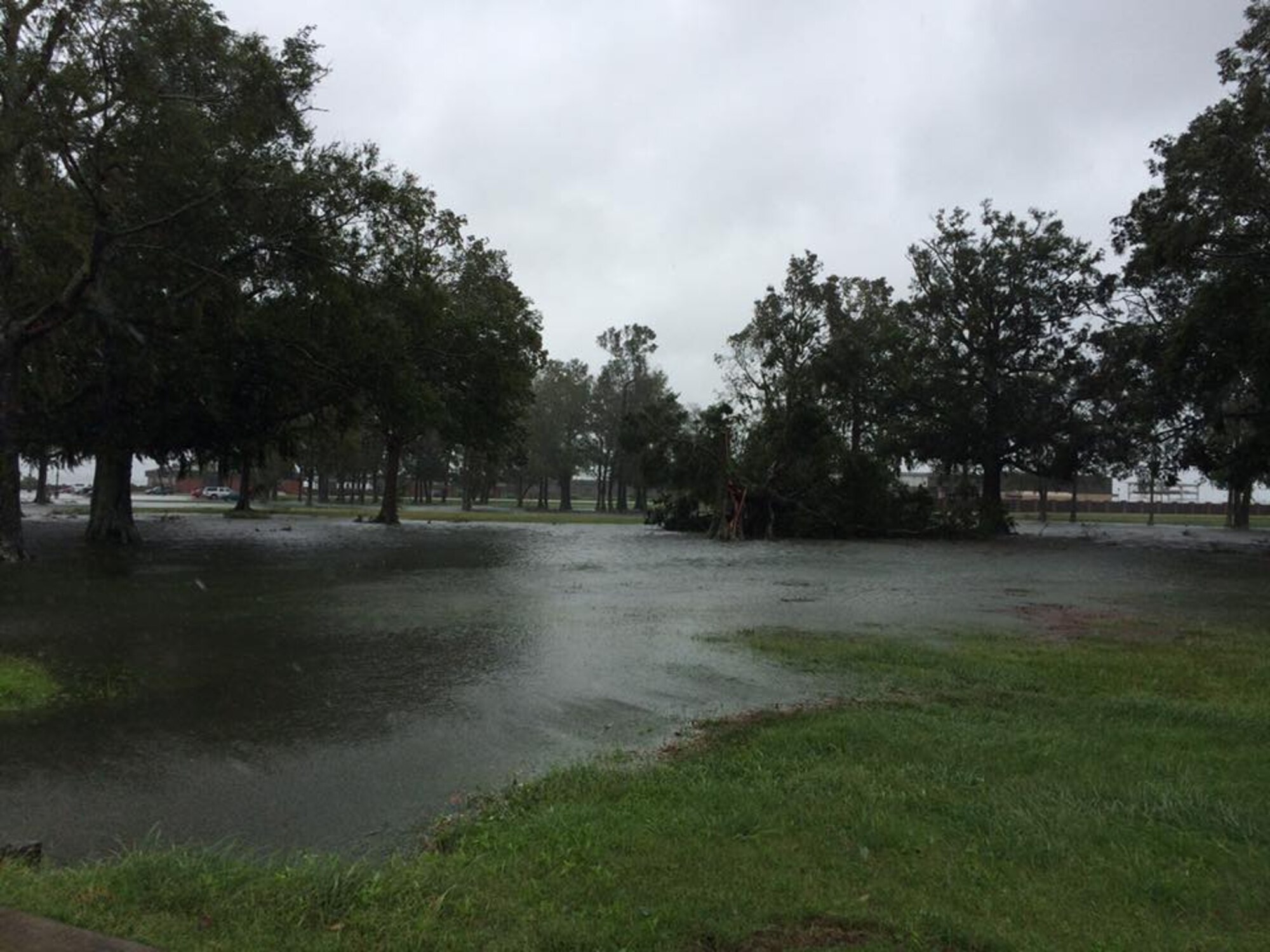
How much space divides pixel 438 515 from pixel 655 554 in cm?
3191

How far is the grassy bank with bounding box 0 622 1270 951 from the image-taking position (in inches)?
146

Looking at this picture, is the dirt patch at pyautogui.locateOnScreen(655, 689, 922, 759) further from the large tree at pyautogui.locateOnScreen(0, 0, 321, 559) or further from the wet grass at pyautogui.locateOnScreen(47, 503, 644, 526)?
the wet grass at pyautogui.locateOnScreen(47, 503, 644, 526)

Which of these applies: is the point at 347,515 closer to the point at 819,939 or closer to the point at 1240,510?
the point at 819,939

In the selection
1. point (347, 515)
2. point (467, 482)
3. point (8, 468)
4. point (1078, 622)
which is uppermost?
point (467, 482)

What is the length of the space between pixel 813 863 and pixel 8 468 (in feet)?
69.2

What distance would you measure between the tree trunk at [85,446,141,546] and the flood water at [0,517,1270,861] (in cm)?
194

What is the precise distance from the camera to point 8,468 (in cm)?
1983

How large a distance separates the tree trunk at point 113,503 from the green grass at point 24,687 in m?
19.6

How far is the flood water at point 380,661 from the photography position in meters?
5.84

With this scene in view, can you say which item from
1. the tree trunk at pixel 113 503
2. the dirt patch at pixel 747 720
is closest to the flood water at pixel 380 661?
the dirt patch at pixel 747 720

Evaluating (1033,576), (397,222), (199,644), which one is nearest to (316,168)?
(397,222)

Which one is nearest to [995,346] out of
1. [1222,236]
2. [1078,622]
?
[1222,236]

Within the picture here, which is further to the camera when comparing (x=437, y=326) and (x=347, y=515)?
(x=347, y=515)

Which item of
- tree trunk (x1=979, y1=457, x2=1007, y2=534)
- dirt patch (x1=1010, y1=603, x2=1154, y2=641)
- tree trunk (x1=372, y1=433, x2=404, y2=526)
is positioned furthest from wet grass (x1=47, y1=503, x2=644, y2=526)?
dirt patch (x1=1010, y1=603, x2=1154, y2=641)
